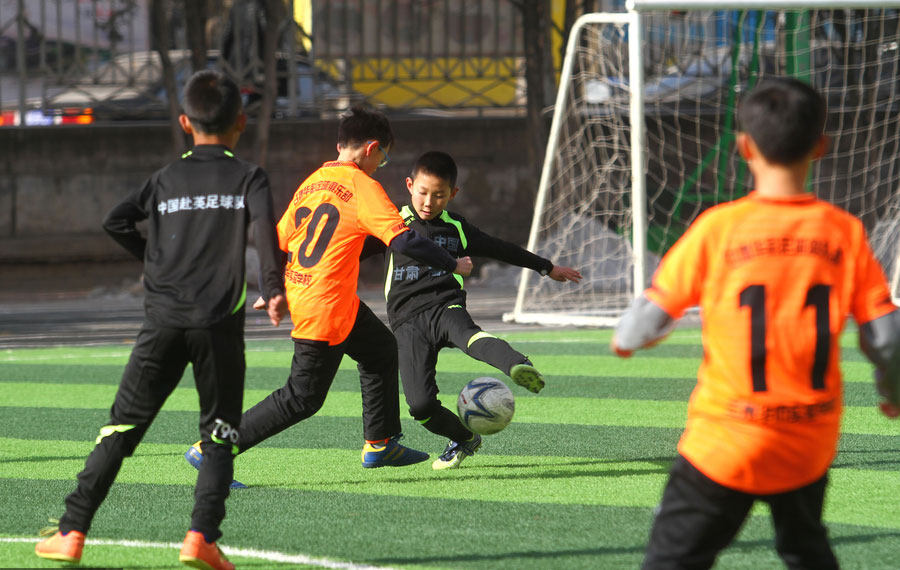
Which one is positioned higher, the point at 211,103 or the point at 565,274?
the point at 211,103

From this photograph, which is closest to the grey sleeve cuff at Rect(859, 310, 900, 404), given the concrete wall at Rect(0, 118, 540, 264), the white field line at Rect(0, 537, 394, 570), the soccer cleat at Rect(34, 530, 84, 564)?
the white field line at Rect(0, 537, 394, 570)

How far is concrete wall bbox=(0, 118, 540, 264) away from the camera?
1672cm

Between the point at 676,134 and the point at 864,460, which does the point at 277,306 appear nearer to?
the point at 864,460

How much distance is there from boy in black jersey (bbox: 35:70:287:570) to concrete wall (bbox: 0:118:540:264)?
508 inches

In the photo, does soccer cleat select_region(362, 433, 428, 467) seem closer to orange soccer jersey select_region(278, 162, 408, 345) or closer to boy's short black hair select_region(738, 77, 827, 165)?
orange soccer jersey select_region(278, 162, 408, 345)

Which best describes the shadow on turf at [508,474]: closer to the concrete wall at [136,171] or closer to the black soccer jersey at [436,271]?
the black soccer jersey at [436,271]

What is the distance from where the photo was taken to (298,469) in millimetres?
5543

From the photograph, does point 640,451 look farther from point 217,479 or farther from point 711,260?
point 711,260

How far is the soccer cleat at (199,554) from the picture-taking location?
3.59 m

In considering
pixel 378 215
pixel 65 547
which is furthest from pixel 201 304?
pixel 378 215

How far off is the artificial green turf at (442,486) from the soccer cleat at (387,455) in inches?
2.4

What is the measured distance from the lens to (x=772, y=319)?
267 centimetres

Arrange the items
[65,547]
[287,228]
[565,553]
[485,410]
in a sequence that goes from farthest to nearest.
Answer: [485,410], [287,228], [565,553], [65,547]

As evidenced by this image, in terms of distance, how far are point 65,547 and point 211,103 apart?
4.74 feet
